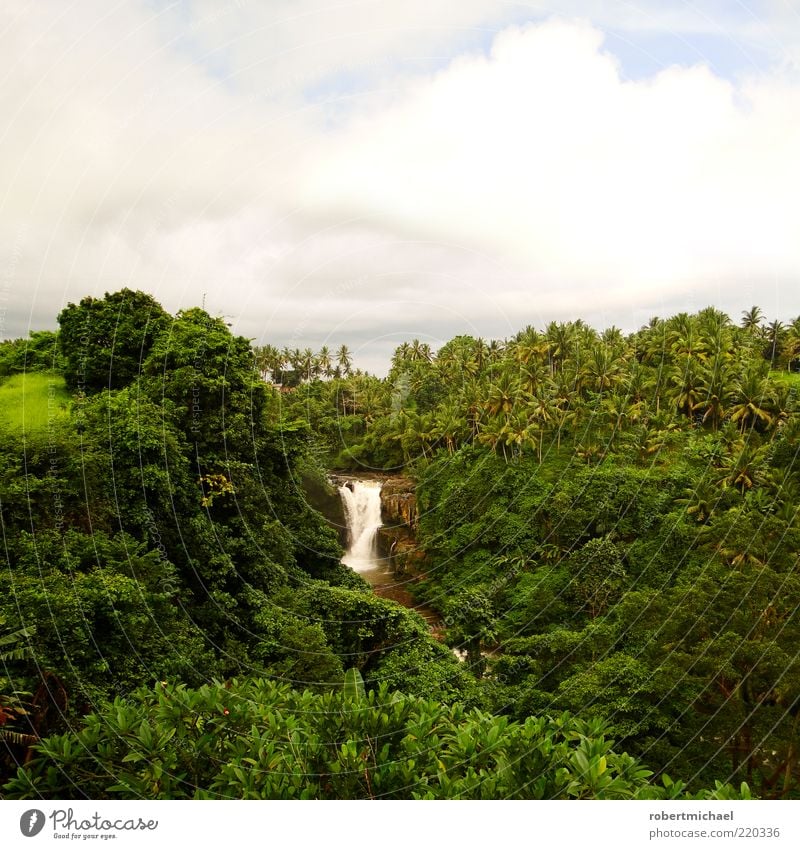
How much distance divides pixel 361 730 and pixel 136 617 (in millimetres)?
7049

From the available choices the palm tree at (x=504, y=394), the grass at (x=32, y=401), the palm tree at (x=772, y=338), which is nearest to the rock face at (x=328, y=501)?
the palm tree at (x=504, y=394)

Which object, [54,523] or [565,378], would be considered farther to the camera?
[565,378]

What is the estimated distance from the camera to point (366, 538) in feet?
110

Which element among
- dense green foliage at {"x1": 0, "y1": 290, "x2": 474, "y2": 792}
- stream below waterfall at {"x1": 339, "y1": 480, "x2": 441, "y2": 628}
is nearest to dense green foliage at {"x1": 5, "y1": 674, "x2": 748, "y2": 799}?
dense green foliage at {"x1": 0, "y1": 290, "x2": 474, "y2": 792}

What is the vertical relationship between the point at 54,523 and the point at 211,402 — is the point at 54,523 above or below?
below

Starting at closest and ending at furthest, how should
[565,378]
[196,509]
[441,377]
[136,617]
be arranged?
[136,617] < [196,509] < [565,378] < [441,377]

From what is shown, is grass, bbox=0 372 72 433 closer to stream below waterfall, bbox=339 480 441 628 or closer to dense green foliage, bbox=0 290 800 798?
dense green foliage, bbox=0 290 800 798

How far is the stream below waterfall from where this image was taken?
1211 inches

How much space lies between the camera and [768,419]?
25594 millimetres

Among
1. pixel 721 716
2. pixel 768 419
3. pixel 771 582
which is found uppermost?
pixel 768 419

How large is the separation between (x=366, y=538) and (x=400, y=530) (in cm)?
218

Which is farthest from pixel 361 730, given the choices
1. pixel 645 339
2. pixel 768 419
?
pixel 645 339

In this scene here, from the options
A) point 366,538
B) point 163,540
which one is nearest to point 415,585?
point 366,538

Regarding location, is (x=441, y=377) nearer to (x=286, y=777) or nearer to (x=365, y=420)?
(x=365, y=420)
